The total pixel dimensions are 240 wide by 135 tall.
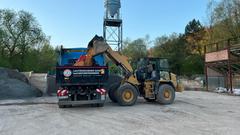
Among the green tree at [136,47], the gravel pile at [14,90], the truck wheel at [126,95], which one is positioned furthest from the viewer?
the green tree at [136,47]

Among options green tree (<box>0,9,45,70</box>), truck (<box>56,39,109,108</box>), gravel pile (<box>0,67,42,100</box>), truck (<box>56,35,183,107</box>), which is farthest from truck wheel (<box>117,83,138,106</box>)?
green tree (<box>0,9,45,70</box>)

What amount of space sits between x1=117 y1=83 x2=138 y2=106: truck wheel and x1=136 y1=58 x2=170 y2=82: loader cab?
1.49m

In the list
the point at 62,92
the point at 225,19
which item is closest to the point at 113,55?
the point at 62,92

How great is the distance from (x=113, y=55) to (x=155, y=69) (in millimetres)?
2456

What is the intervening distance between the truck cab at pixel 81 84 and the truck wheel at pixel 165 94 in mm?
3168

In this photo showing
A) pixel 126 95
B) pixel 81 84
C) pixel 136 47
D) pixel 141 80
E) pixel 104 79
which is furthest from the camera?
pixel 136 47

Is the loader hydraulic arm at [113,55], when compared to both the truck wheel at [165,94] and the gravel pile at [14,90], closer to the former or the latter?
the truck wheel at [165,94]

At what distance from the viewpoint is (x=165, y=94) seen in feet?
46.5

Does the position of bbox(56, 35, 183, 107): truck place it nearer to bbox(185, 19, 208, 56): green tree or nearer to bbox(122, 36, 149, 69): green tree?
bbox(185, 19, 208, 56): green tree

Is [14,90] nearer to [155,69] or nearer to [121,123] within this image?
[155,69]

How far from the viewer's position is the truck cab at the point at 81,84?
475 inches

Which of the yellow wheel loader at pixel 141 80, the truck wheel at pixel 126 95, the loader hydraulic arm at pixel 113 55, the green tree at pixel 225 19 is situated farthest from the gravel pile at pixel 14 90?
the green tree at pixel 225 19

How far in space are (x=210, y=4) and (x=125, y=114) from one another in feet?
96.8

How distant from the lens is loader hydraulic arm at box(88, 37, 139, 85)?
512 inches
